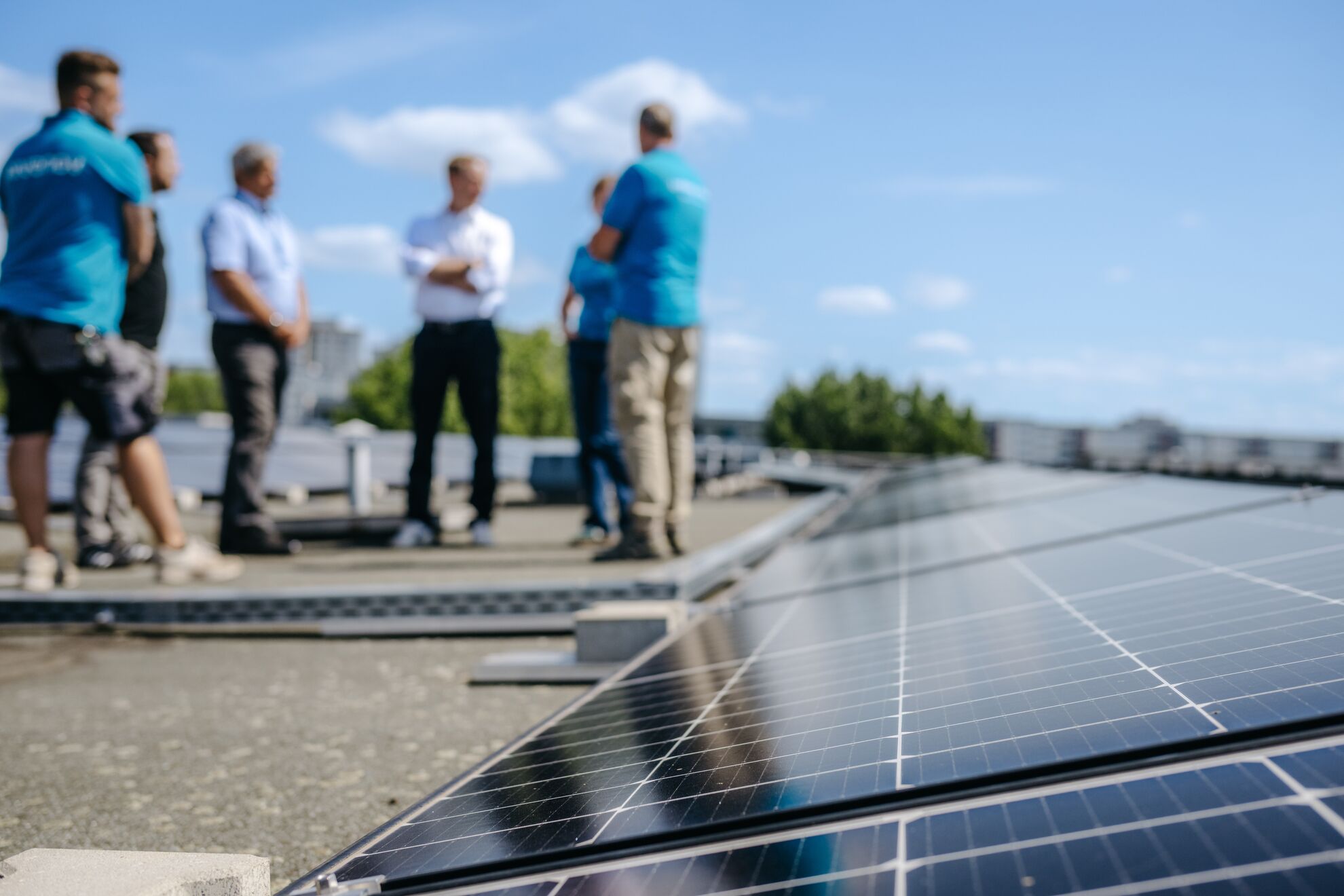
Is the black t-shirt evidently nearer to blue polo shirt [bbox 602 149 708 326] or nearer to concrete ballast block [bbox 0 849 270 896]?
blue polo shirt [bbox 602 149 708 326]

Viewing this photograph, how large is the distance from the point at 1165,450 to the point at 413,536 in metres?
61.1

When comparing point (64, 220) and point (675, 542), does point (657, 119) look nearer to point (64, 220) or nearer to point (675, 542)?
point (675, 542)

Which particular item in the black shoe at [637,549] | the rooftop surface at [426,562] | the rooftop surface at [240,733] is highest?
the black shoe at [637,549]

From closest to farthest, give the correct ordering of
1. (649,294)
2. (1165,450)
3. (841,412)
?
(649,294)
(1165,450)
(841,412)

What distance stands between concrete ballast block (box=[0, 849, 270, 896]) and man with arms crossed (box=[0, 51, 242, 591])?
3.72 metres

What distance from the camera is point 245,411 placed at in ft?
19.8

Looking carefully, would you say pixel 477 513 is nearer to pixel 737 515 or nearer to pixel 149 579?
pixel 149 579

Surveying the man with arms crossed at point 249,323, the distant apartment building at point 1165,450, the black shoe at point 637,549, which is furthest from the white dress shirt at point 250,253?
the distant apartment building at point 1165,450

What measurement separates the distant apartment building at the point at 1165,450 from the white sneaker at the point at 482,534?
4.29 metres

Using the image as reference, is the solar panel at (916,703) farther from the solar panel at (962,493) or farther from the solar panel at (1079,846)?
the solar panel at (962,493)

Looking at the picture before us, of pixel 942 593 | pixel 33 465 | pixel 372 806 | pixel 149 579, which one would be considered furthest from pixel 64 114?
pixel 942 593

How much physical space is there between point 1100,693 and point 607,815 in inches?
25.3

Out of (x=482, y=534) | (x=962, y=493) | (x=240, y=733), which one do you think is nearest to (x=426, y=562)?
(x=482, y=534)

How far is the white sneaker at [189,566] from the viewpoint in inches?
193
